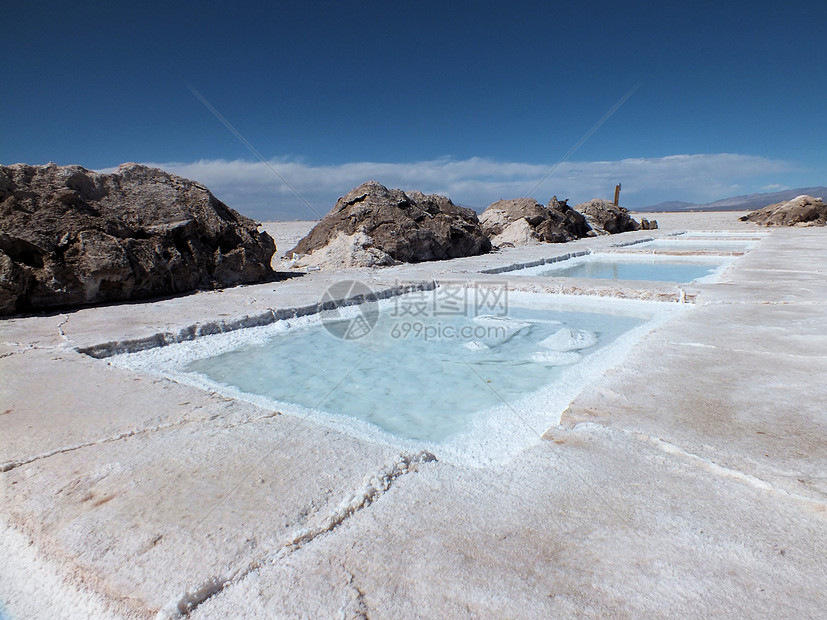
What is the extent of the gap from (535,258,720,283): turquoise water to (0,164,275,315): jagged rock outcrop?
460 centimetres

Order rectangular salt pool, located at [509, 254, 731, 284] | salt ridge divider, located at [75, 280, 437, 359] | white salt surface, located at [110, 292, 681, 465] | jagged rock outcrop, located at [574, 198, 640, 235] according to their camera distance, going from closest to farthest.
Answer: white salt surface, located at [110, 292, 681, 465], salt ridge divider, located at [75, 280, 437, 359], rectangular salt pool, located at [509, 254, 731, 284], jagged rock outcrop, located at [574, 198, 640, 235]

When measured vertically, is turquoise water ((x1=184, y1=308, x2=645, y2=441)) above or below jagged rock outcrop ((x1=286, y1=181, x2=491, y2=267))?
below

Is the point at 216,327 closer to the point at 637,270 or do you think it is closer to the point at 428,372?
the point at 428,372

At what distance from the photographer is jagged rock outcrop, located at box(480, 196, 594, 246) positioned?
1321 cm

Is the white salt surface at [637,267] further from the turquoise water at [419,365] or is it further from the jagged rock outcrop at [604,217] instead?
the jagged rock outcrop at [604,217]

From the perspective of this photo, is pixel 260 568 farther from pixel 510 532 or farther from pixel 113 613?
pixel 510 532

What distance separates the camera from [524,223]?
13359 millimetres

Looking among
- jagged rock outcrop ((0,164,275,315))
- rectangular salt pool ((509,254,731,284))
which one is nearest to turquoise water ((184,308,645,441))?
jagged rock outcrop ((0,164,275,315))

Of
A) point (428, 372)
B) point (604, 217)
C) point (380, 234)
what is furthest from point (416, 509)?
point (604, 217)

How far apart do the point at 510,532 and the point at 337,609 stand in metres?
0.45

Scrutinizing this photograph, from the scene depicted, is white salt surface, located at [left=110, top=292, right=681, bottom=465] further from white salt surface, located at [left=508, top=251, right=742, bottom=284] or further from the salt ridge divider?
white salt surface, located at [left=508, top=251, right=742, bottom=284]

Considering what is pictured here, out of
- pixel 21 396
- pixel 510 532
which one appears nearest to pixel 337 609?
pixel 510 532

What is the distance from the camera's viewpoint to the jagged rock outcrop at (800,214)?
19531mm

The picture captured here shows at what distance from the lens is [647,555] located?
108 cm
